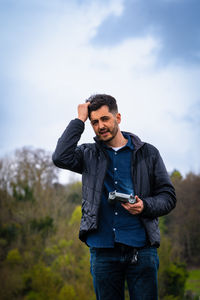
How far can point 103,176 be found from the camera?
8.54ft

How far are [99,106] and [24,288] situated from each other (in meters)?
22.9

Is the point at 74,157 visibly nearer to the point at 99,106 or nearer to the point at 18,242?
the point at 99,106

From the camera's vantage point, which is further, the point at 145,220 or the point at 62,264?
the point at 62,264

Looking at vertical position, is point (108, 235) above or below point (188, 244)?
above

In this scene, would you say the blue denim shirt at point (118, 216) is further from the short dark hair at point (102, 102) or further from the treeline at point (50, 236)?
the treeline at point (50, 236)

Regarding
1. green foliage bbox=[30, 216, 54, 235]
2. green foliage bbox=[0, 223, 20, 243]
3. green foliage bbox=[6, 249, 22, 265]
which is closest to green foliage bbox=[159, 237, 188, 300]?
green foliage bbox=[30, 216, 54, 235]

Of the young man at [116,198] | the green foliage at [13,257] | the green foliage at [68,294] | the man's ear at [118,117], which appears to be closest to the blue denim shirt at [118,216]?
the young man at [116,198]

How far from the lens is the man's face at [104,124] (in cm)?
270

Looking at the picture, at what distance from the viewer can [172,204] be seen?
8.57ft

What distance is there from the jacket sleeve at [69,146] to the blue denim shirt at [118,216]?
0.28 meters

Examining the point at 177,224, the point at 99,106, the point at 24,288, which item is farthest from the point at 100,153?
the point at 177,224

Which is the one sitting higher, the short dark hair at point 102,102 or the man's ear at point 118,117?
the short dark hair at point 102,102

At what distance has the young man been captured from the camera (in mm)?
2408

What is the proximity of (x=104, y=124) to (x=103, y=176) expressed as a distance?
417 mm
